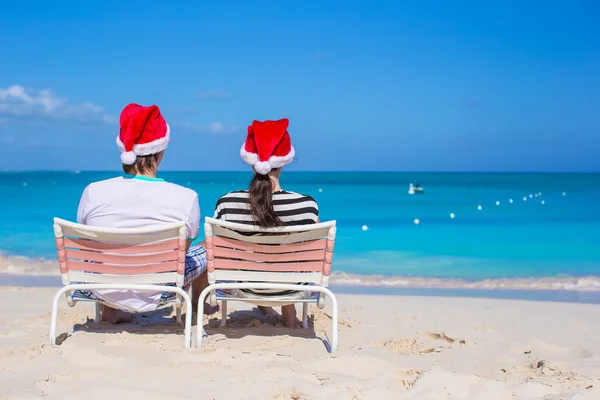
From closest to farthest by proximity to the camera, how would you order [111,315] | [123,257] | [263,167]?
[123,257] < [263,167] < [111,315]

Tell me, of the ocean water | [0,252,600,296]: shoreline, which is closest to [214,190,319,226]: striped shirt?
[0,252,600,296]: shoreline

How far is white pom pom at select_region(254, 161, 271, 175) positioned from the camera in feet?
12.2

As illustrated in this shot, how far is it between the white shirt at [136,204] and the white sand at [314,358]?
1.90 ft

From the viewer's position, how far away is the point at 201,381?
3.03m

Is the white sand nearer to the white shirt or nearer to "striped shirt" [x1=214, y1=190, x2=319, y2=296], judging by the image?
the white shirt

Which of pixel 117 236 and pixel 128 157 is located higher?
pixel 128 157

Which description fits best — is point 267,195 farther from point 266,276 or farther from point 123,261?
point 123,261

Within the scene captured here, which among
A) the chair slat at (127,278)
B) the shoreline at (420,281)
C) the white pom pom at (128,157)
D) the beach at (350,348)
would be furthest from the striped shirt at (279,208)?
the shoreline at (420,281)

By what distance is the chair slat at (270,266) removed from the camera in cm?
365

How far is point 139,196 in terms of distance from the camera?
3646 millimetres

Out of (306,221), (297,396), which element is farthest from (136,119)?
(297,396)

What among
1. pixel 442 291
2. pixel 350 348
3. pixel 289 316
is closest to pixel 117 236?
pixel 289 316

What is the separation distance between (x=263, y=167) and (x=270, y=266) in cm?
58

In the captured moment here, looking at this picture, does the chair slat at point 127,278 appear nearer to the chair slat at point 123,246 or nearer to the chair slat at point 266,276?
the chair slat at point 123,246
